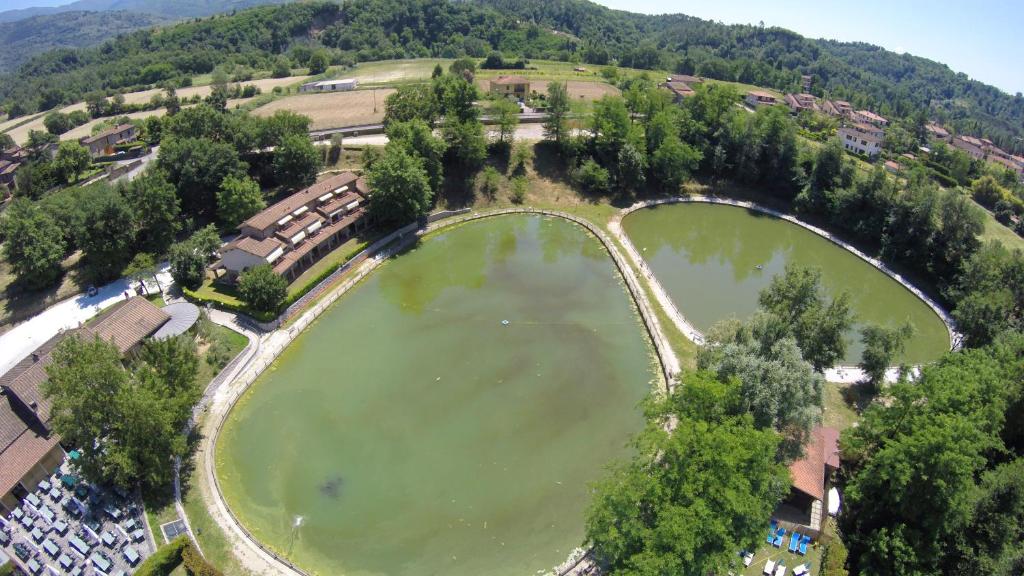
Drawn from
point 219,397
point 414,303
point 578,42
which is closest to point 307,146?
point 414,303

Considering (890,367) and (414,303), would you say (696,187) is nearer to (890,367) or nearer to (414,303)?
(890,367)

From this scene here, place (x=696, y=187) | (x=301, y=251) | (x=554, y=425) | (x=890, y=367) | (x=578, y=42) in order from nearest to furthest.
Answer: (x=554, y=425) → (x=890, y=367) → (x=301, y=251) → (x=696, y=187) → (x=578, y=42)

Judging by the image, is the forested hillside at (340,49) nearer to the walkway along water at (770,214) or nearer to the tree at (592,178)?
the tree at (592,178)

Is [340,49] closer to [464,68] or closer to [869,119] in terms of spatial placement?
[464,68]

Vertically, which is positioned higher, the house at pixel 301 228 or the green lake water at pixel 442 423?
the house at pixel 301 228

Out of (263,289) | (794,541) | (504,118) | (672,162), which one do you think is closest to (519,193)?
(504,118)

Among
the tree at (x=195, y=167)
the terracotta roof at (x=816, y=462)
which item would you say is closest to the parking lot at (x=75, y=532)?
the terracotta roof at (x=816, y=462)
